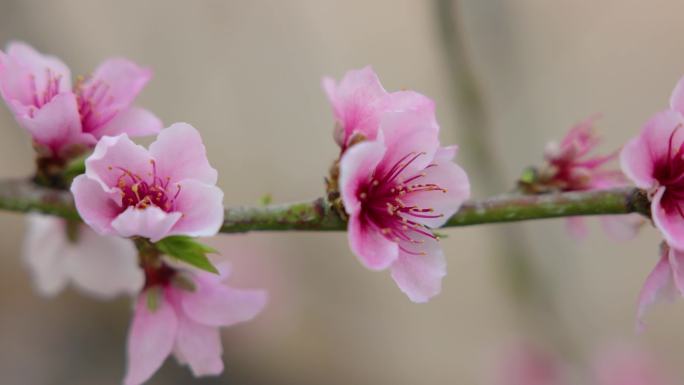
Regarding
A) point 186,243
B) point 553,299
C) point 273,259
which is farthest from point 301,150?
point 186,243

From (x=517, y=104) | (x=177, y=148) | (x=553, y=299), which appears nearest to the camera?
(x=177, y=148)

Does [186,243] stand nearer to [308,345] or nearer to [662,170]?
[662,170]

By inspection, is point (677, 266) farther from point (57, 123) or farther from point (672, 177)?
point (57, 123)

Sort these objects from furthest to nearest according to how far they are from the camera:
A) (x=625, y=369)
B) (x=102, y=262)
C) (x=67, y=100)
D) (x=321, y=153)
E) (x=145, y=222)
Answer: (x=321, y=153)
(x=625, y=369)
(x=102, y=262)
(x=67, y=100)
(x=145, y=222)

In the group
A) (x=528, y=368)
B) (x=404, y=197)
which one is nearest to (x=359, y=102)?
(x=404, y=197)

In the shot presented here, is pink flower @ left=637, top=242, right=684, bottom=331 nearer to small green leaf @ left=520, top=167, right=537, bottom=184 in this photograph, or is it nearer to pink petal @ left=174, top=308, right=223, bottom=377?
small green leaf @ left=520, top=167, right=537, bottom=184
